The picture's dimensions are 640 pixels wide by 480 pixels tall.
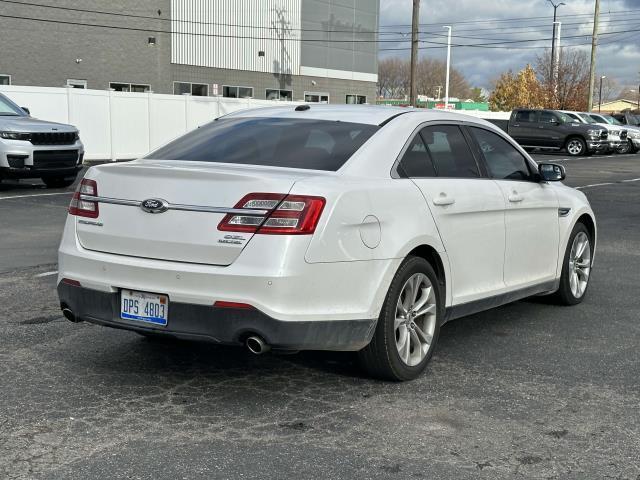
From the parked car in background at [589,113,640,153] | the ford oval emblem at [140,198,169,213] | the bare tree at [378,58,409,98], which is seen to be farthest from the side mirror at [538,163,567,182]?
the bare tree at [378,58,409,98]

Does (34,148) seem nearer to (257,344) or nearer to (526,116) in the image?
(257,344)

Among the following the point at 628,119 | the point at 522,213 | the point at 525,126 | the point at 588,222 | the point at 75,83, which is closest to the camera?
the point at 522,213

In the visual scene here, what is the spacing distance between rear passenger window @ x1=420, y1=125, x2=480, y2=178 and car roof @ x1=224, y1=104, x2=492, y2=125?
92 millimetres

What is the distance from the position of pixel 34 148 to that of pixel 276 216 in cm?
1356

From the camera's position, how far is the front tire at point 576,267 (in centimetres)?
734

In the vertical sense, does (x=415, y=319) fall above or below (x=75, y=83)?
below

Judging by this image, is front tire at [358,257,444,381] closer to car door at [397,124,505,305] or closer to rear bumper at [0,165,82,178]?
car door at [397,124,505,305]

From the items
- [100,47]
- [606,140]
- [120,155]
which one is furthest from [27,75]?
[606,140]

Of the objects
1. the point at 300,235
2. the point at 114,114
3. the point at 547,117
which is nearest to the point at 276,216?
the point at 300,235

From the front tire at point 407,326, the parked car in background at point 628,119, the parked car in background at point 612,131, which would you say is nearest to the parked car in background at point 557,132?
the parked car in background at point 612,131

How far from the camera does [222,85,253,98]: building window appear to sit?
154ft

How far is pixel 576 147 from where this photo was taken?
37312mm

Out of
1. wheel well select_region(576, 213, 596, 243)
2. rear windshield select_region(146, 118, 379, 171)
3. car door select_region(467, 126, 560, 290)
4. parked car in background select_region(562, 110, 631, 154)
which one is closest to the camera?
rear windshield select_region(146, 118, 379, 171)

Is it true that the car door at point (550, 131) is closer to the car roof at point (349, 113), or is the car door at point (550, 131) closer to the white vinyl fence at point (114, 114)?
the white vinyl fence at point (114, 114)
